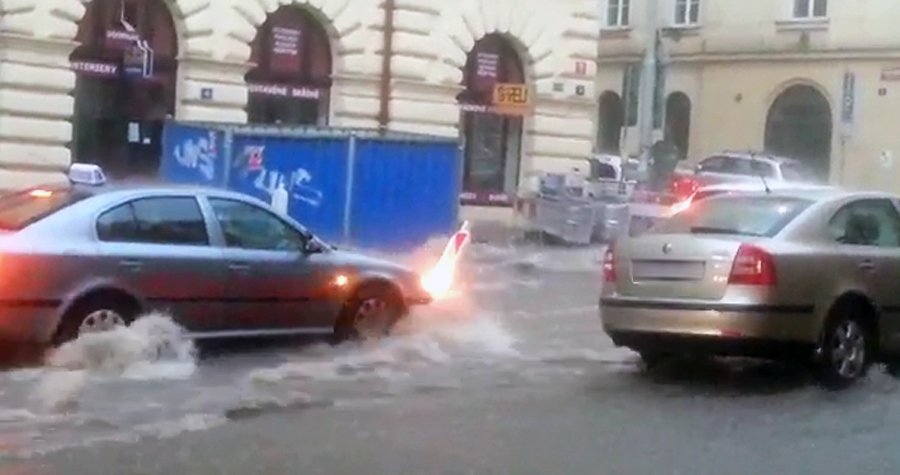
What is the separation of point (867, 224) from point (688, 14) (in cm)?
3501

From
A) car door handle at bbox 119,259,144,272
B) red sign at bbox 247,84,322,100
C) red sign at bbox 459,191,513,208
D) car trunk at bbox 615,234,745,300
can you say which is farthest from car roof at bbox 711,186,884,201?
red sign at bbox 459,191,513,208

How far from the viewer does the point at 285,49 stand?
2969 cm

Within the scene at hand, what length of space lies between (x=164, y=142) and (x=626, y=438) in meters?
15.9

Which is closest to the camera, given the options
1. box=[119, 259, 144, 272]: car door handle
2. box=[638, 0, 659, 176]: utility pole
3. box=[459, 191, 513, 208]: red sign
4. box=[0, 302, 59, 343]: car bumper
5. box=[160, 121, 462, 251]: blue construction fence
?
box=[0, 302, 59, 343]: car bumper

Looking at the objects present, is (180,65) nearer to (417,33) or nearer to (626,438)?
(417,33)

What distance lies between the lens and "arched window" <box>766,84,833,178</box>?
45094 mm

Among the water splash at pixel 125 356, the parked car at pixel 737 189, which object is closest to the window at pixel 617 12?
the parked car at pixel 737 189

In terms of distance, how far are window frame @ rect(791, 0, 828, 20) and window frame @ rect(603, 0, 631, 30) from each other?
5.50 m

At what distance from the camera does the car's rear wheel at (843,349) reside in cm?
1269

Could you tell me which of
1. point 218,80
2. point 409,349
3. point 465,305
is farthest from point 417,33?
point 409,349

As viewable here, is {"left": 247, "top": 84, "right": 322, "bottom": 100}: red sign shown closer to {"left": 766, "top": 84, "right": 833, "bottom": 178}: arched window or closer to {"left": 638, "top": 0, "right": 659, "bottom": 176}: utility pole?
{"left": 638, "top": 0, "right": 659, "bottom": 176}: utility pole

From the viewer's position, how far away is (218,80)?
28.4 meters

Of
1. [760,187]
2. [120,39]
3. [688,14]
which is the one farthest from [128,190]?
[688,14]

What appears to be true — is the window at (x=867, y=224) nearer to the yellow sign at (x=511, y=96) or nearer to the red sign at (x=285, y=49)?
the red sign at (x=285, y=49)
